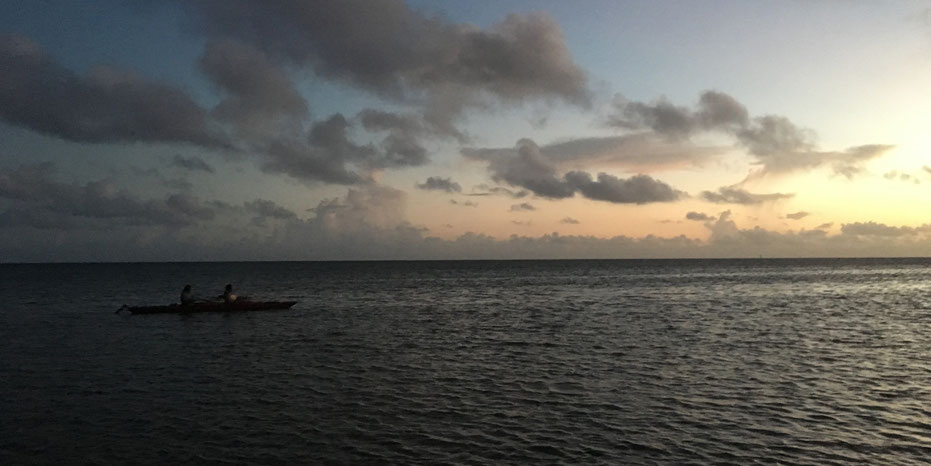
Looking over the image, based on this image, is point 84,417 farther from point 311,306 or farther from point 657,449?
point 311,306

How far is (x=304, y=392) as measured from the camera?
2488 centimetres

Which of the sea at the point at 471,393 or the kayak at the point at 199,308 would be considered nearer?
the sea at the point at 471,393

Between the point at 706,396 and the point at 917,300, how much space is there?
223ft

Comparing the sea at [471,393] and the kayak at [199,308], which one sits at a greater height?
the kayak at [199,308]

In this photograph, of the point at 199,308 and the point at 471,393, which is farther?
the point at 199,308

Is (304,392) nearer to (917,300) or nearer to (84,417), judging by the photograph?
(84,417)

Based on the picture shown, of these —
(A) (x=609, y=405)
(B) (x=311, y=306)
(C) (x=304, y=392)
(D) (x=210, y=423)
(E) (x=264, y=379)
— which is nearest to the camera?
(D) (x=210, y=423)

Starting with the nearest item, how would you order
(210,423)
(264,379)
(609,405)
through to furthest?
(210,423), (609,405), (264,379)

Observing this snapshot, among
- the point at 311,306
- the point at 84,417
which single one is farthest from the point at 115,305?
the point at 84,417

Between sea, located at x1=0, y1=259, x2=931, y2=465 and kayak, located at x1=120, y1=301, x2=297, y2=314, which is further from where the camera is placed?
kayak, located at x1=120, y1=301, x2=297, y2=314

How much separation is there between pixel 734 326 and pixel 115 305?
2756 inches

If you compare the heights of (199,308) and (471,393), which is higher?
(199,308)

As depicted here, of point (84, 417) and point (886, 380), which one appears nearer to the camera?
point (84, 417)

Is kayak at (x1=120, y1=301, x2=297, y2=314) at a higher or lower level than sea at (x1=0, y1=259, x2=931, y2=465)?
higher
